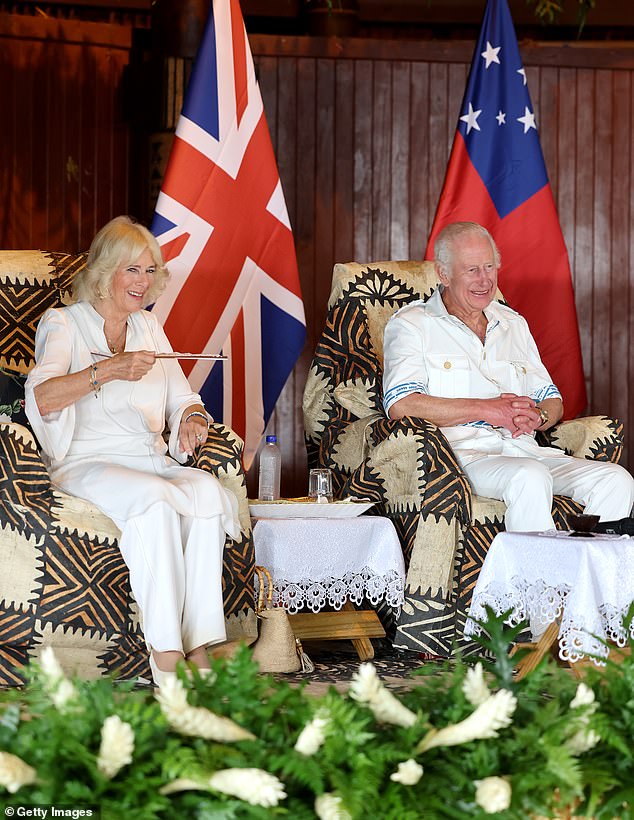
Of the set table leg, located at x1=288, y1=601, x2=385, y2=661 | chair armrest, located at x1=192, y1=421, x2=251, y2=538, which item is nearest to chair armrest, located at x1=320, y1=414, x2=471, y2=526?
table leg, located at x1=288, y1=601, x2=385, y2=661

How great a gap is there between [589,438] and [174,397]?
1311 millimetres

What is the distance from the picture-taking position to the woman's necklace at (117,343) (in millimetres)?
3197

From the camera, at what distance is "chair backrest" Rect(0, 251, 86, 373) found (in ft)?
11.2

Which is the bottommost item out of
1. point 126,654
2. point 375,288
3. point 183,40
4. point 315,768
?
point 126,654

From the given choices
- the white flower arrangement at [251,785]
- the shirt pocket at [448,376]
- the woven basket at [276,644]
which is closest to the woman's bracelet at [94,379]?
the woven basket at [276,644]

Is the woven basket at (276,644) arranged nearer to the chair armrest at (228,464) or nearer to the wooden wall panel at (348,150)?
the chair armrest at (228,464)

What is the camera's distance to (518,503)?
3180 mm

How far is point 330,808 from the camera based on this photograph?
47.8 inches

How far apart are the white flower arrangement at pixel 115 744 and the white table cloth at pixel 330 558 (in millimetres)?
1995

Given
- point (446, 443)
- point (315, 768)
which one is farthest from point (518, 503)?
point (315, 768)

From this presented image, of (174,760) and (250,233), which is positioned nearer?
(174,760)

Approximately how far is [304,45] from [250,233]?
1.51 m

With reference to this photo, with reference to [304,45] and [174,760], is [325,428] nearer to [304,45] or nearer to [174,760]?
[304,45]

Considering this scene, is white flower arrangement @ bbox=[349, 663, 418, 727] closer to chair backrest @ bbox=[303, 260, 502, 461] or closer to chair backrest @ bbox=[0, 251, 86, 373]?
chair backrest @ bbox=[0, 251, 86, 373]
